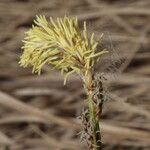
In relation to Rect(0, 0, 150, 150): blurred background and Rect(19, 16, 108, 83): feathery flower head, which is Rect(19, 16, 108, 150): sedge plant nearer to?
Rect(19, 16, 108, 83): feathery flower head

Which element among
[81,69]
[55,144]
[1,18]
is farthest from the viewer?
[1,18]

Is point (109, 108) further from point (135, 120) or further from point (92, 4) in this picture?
point (92, 4)

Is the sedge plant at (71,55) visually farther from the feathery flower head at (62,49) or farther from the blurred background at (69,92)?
the blurred background at (69,92)

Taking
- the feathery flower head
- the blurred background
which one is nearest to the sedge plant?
the feathery flower head

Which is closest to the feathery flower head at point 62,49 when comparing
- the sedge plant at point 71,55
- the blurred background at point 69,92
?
the sedge plant at point 71,55

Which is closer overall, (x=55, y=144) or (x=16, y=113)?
(x=55, y=144)

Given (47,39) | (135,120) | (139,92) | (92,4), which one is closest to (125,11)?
(92,4)

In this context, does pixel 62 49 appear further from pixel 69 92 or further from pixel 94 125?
pixel 69 92
